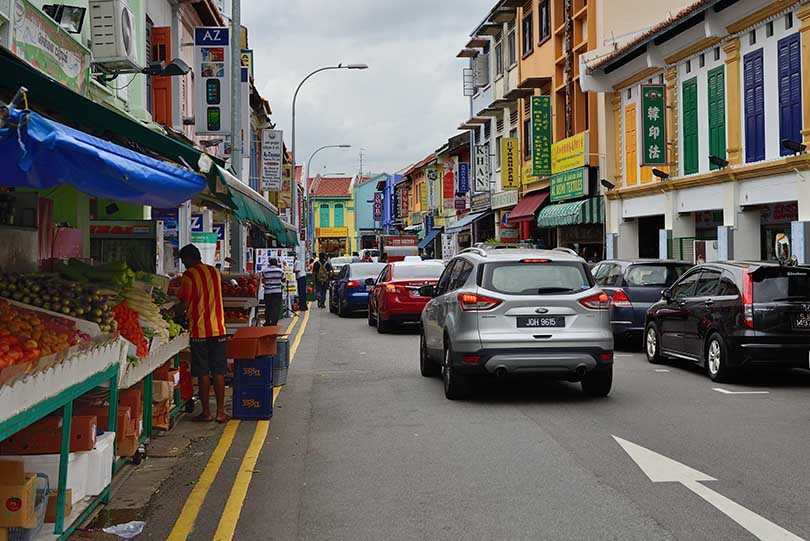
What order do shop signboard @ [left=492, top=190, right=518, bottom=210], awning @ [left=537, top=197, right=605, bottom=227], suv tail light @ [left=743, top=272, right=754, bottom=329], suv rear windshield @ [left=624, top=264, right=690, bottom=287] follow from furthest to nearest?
1. shop signboard @ [left=492, top=190, right=518, bottom=210]
2. awning @ [left=537, top=197, right=605, bottom=227]
3. suv rear windshield @ [left=624, top=264, right=690, bottom=287]
4. suv tail light @ [left=743, top=272, right=754, bottom=329]

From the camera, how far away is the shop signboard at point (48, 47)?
11868 millimetres

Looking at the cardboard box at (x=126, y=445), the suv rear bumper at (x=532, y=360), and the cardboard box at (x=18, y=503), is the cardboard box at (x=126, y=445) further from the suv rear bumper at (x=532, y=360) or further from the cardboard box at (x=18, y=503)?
the suv rear bumper at (x=532, y=360)

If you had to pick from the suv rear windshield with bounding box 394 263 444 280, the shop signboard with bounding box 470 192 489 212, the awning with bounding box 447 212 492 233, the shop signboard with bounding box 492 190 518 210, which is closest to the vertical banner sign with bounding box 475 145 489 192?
the shop signboard with bounding box 470 192 489 212

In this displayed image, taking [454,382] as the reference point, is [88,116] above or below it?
above

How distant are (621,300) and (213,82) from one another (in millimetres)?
9834

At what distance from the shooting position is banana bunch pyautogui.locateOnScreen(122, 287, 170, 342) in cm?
882

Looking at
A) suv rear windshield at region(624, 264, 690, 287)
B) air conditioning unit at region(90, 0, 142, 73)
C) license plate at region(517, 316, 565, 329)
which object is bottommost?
license plate at region(517, 316, 565, 329)

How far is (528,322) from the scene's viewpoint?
10938 millimetres

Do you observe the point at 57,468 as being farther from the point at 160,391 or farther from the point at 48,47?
the point at 48,47

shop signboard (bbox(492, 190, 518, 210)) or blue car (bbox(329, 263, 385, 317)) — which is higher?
shop signboard (bbox(492, 190, 518, 210))

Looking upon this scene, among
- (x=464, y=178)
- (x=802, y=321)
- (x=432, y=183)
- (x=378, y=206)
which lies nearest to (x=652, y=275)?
(x=802, y=321)

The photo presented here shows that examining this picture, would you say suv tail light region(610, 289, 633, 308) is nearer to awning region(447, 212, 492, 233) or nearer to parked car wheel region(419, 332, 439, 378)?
parked car wheel region(419, 332, 439, 378)

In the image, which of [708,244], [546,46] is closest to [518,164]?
[546,46]

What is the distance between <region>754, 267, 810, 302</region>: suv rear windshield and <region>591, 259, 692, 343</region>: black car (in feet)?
15.6
